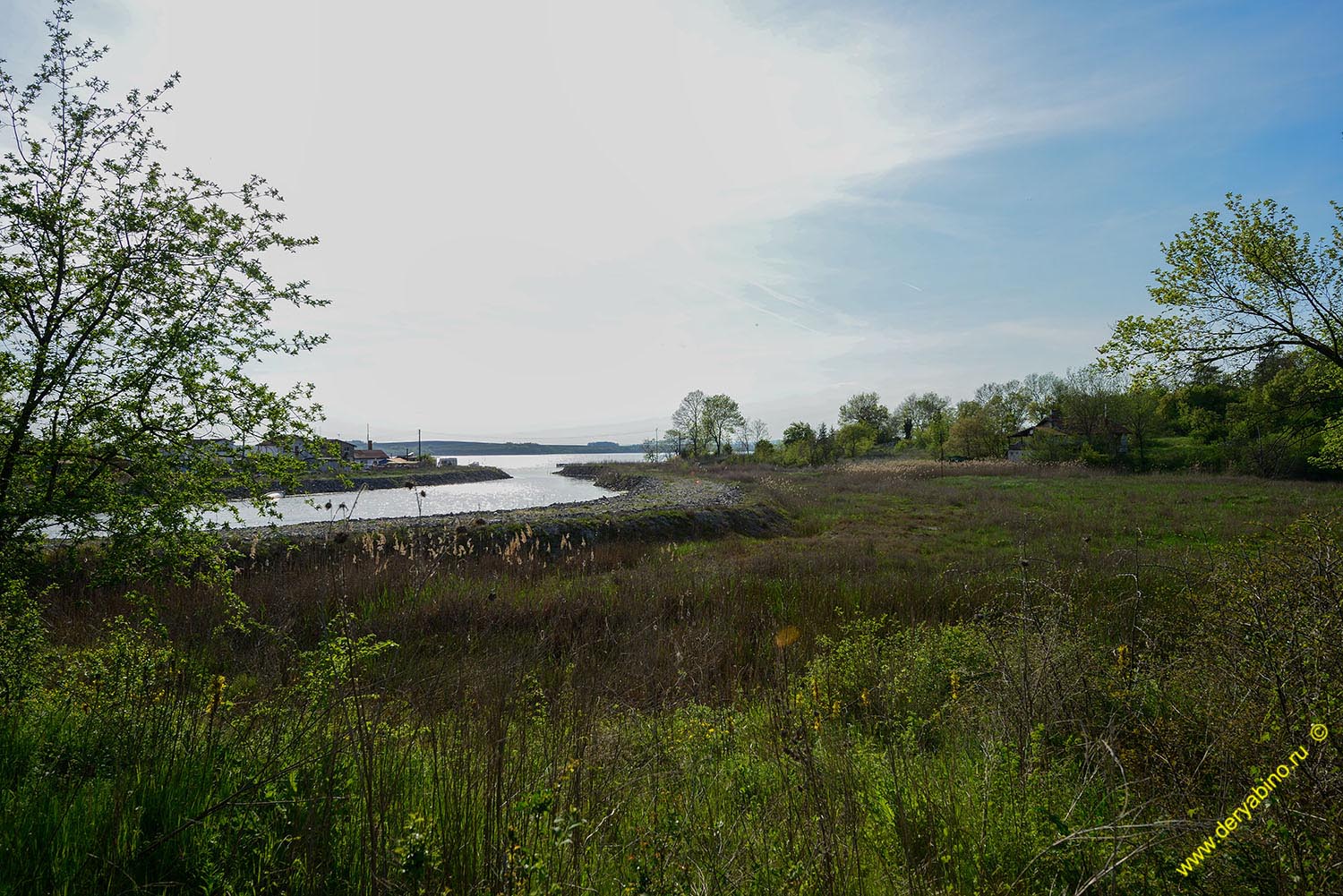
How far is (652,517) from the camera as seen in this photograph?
57.8ft

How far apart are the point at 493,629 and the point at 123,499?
188 inches

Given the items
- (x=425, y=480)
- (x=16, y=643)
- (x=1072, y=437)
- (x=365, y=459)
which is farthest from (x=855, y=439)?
(x=16, y=643)

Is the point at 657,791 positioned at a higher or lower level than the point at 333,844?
lower

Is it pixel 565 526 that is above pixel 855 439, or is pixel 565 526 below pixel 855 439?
below

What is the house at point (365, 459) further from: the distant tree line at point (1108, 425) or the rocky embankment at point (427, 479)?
the distant tree line at point (1108, 425)

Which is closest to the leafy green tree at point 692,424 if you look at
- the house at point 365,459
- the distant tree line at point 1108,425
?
the distant tree line at point 1108,425

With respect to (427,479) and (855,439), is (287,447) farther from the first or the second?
(855,439)

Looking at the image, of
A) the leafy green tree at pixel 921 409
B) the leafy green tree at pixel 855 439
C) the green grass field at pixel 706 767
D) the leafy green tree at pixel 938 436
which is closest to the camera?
the green grass field at pixel 706 767

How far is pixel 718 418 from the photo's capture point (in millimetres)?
87500

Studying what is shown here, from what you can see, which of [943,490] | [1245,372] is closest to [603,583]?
[1245,372]

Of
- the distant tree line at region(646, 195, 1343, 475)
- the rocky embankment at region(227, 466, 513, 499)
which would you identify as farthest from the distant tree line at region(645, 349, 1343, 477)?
the rocky embankment at region(227, 466, 513, 499)

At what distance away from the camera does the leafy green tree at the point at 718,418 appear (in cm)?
8719

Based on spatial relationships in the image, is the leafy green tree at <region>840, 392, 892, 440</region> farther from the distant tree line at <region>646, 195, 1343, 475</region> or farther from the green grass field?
the green grass field

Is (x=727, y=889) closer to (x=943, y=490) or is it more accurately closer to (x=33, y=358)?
(x=33, y=358)
